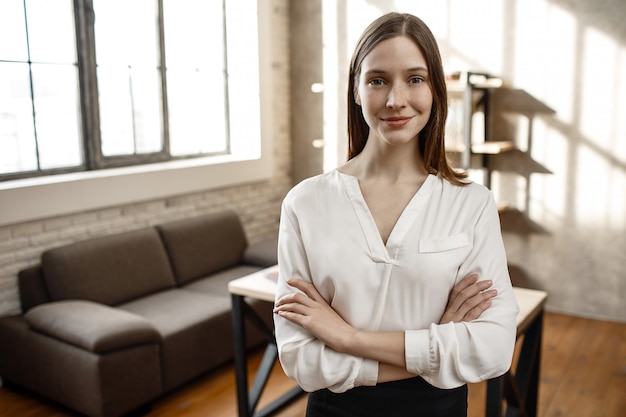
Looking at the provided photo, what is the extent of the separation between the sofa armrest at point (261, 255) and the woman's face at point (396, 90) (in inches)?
124

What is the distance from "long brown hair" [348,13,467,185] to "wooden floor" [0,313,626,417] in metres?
2.01

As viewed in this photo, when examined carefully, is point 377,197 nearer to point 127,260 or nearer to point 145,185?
point 127,260

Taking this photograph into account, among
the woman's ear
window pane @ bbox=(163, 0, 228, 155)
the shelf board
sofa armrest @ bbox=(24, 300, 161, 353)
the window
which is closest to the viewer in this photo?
the woman's ear

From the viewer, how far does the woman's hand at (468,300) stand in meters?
1.24

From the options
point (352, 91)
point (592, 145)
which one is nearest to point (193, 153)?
point (592, 145)

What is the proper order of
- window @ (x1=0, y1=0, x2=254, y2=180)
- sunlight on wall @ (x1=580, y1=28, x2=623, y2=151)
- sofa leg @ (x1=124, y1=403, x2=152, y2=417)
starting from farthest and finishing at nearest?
sunlight on wall @ (x1=580, y1=28, x2=623, y2=151) → window @ (x1=0, y1=0, x2=254, y2=180) → sofa leg @ (x1=124, y1=403, x2=152, y2=417)

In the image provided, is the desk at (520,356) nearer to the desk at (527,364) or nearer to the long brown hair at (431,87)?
the desk at (527,364)

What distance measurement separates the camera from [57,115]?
3779 millimetres

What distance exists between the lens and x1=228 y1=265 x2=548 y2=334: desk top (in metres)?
2.31

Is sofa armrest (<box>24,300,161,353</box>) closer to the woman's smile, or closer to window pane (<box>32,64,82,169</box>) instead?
window pane (<box>32,64,82,169</box>)

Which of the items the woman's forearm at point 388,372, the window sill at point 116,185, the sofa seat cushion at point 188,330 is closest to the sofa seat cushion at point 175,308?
the sofa seat cushion at point 188,330

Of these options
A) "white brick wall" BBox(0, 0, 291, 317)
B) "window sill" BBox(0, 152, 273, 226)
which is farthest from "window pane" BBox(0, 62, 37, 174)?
"white brick wall" BBox(0, 0, 291, 317)

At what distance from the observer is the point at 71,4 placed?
3.80m

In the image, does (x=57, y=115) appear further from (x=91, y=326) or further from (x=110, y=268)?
(x=91, y=326)
